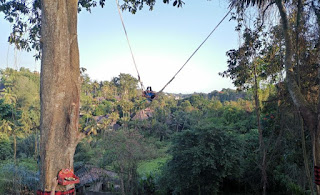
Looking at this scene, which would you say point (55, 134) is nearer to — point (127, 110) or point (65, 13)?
point (65, 13)

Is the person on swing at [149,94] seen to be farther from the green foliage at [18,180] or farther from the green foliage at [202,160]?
the green foliage at [18,180]

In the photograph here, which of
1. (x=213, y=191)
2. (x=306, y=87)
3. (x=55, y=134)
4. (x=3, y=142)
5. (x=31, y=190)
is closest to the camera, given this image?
(x=55, y=134)

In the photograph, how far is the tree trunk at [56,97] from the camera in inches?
74.2

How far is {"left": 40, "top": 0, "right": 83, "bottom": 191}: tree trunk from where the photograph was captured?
189cm

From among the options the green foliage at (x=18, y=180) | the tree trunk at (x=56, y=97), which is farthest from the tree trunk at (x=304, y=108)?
the green foliage at (x=18, y=180)

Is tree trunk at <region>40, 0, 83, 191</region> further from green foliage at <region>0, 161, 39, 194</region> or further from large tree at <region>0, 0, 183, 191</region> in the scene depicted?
green foliage at <region>0, 161, 39, 194</region>

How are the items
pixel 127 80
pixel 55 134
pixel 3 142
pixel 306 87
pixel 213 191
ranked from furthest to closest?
pixel 127 80, pixel 3 142, pixel 213 191, pixel 306 87, pixel 55 134

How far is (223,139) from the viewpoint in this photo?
305 inches

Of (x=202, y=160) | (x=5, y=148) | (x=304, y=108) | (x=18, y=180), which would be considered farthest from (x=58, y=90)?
(x=5, y=148)

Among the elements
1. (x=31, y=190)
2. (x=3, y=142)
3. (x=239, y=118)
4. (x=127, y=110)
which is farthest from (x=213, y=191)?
(x=127, y=110)

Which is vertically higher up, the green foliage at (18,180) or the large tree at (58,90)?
the large tree at (58,90)

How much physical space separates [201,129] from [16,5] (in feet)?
19.9

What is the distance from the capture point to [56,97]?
1.92m

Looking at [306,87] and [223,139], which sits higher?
[306,87]
